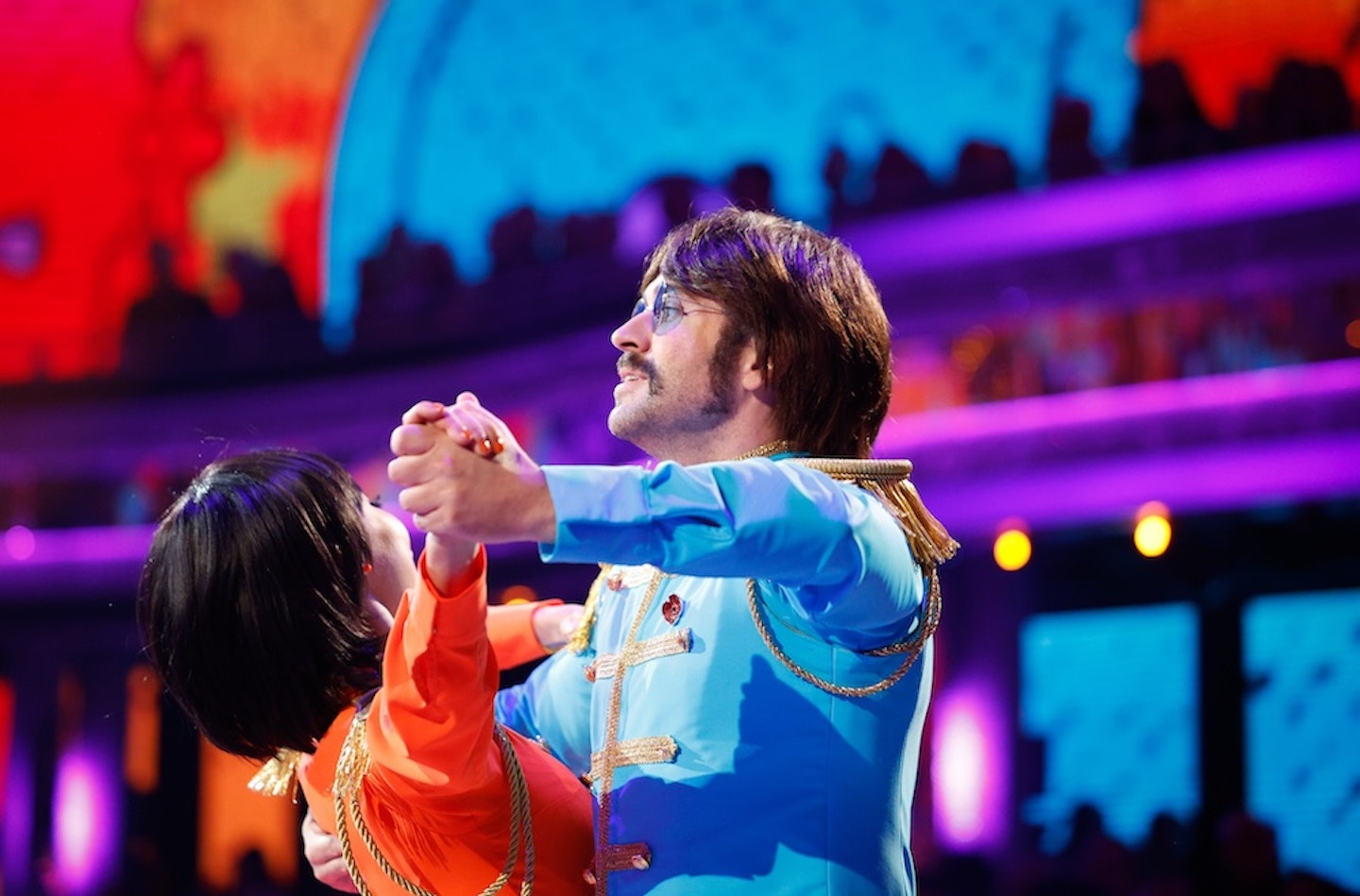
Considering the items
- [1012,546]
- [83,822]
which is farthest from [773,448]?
[83,822]

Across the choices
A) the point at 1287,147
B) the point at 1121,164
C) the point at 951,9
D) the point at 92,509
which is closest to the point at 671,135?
the point at 951,9

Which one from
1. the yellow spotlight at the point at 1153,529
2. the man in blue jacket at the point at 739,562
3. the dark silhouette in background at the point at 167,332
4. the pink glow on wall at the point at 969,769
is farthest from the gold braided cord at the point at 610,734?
the dark silhouette in background at the point at 167,332

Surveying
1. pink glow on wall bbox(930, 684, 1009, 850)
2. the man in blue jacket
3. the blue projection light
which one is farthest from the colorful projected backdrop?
the man in blue jacket

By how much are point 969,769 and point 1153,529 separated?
1102mm

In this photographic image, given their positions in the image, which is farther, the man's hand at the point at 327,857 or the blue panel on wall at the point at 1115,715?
the blue panel on wall at the point at 1115,715

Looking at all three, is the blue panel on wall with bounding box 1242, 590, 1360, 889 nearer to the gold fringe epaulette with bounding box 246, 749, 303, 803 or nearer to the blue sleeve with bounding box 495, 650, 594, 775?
the blue sleeve with bounding box 495, 650, 594, 775

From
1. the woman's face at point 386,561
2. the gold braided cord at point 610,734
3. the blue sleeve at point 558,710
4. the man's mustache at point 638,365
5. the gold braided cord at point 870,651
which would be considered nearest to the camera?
the gold braided cord at point 870,651

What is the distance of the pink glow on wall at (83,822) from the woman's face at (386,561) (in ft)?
19.3

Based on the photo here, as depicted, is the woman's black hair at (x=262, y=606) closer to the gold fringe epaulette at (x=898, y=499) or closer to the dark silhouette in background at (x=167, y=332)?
the gold fringe epaulette at (x=898, y=499)

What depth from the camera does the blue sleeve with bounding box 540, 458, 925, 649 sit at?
4.87 ft

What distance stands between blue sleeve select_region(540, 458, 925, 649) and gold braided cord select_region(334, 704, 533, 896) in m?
0.48

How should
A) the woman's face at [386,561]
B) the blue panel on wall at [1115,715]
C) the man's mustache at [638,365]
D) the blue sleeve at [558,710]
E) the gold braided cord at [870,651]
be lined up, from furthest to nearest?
1. the blue panel on wall at [1115,715]
2. the blue sleeve at [558,710]
3. the woman's face at [386,561]
4. the man's mustache at [638,365]
5. the gold braided cord at [870,651]

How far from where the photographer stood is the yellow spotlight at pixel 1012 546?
5551 mm

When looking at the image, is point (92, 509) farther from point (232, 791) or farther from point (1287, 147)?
point (1287, 147)
